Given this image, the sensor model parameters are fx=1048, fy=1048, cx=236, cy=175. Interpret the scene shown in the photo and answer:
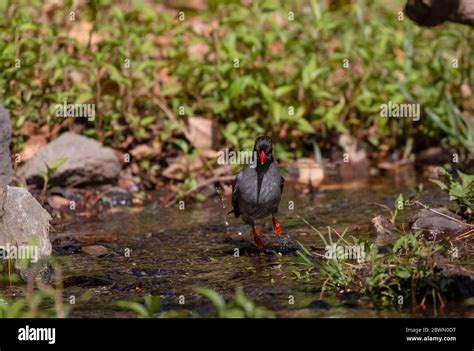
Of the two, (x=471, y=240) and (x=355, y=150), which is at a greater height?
(x=355, y=150)

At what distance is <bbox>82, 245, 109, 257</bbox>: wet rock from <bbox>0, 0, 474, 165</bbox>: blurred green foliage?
97.3 inches

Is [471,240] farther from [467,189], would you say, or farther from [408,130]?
[408,130]

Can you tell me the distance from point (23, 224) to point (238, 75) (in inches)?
170

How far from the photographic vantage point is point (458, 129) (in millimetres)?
11383

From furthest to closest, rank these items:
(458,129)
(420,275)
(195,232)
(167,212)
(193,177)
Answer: (458,129)
(193,177)
(167,212)
(195,232)
(420,275)

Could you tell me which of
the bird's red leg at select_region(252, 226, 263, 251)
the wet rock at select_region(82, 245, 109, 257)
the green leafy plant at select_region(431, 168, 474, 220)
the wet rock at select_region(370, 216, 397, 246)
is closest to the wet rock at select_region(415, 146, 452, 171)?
the wet rock at select_region(370, 216, 397, 246)

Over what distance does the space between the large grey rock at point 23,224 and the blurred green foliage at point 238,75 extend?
2876 millimetres

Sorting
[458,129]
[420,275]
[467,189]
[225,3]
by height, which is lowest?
[420,275]

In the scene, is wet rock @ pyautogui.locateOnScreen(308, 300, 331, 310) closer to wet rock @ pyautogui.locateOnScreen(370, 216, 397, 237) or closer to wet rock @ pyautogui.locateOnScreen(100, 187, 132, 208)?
wet rock @ pyautogui.locateOnScreen(370, 216, 397, 237)

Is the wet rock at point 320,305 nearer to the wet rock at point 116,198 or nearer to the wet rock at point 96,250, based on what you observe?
the wet rock at point 96,250

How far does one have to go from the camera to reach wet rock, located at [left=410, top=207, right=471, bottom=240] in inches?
315

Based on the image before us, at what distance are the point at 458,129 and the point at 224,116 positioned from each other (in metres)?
2.55

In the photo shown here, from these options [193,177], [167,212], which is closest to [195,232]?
[167,212]

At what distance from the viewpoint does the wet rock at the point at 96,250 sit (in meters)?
8.19
